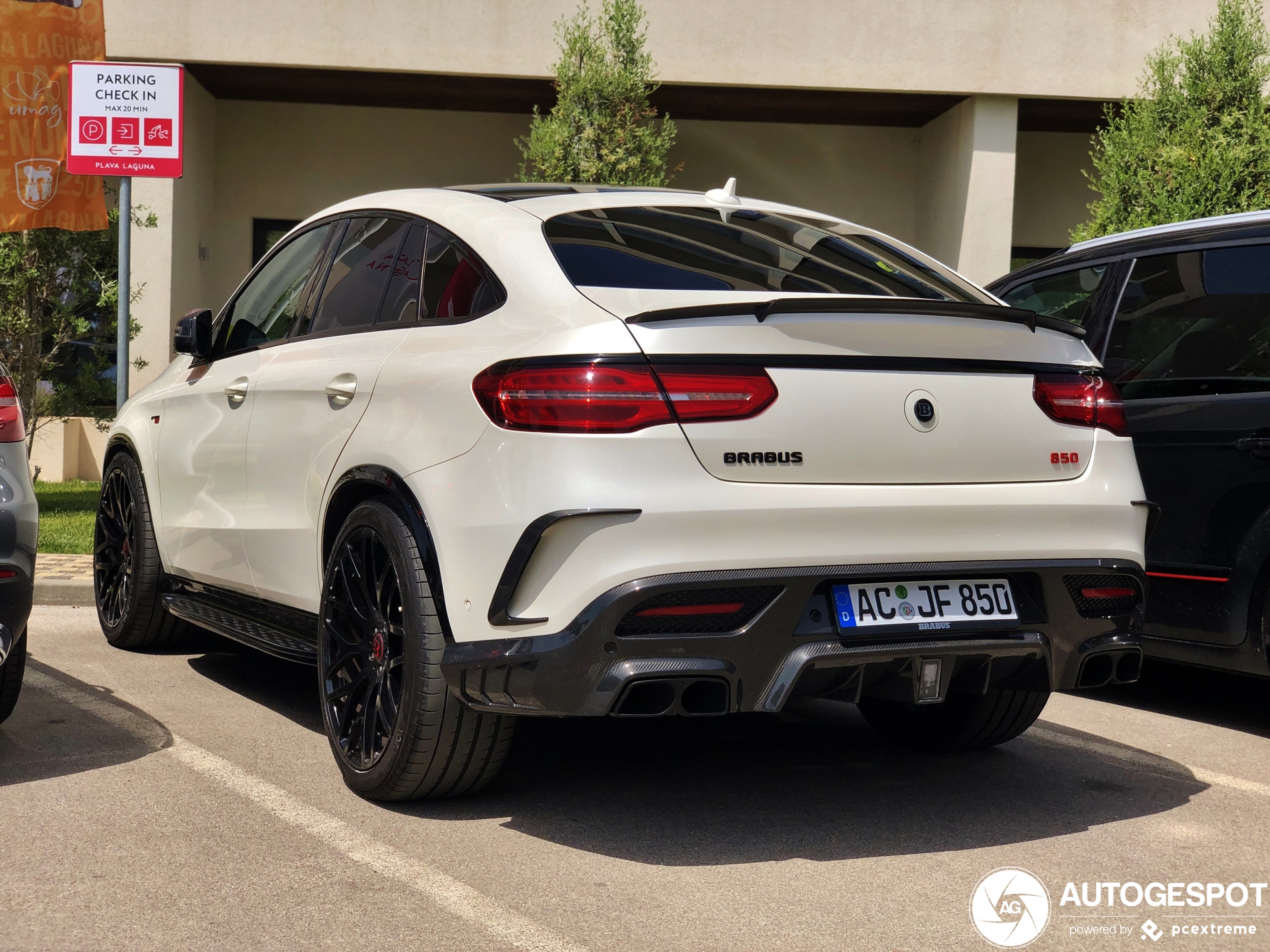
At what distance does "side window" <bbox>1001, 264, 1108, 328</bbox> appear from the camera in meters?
5.69

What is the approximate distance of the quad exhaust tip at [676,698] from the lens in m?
3.18

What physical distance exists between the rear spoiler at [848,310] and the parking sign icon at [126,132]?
567 centimetres

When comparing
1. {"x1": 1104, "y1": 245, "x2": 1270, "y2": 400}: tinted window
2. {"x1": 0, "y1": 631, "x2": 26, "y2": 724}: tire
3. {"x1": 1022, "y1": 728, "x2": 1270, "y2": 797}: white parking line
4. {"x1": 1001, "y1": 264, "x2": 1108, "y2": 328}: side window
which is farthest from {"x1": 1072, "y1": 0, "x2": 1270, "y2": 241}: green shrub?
{"x1": 0, "y1": 631, "x2": 26, "y2": 724}: tire

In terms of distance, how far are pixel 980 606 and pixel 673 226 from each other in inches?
54.1

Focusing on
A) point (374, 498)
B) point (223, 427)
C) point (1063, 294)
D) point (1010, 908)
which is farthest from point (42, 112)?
point (1010, 908)

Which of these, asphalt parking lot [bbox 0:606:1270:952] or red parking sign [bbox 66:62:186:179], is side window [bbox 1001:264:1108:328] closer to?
asphalt parking lot [bbox 0:606:1270:952]

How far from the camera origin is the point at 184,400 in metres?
5.30

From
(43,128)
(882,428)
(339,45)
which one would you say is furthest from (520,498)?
(339,45)

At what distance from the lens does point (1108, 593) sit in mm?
3646

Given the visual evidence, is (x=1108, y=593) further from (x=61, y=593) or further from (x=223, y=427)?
(x=61, y=593)

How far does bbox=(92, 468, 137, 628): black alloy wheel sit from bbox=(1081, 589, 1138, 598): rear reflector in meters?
3.88

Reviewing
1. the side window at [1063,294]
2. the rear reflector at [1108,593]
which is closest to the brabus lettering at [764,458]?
the rear reflector at [1108,593]

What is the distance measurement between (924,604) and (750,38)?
1071 cm

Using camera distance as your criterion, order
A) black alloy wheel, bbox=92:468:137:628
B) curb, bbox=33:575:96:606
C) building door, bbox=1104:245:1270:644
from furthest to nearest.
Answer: curb, bbox=33:575:96:606
black alloy wheel, bbox=92:468:137:628
building door, bbox=1104:245:1270:644
